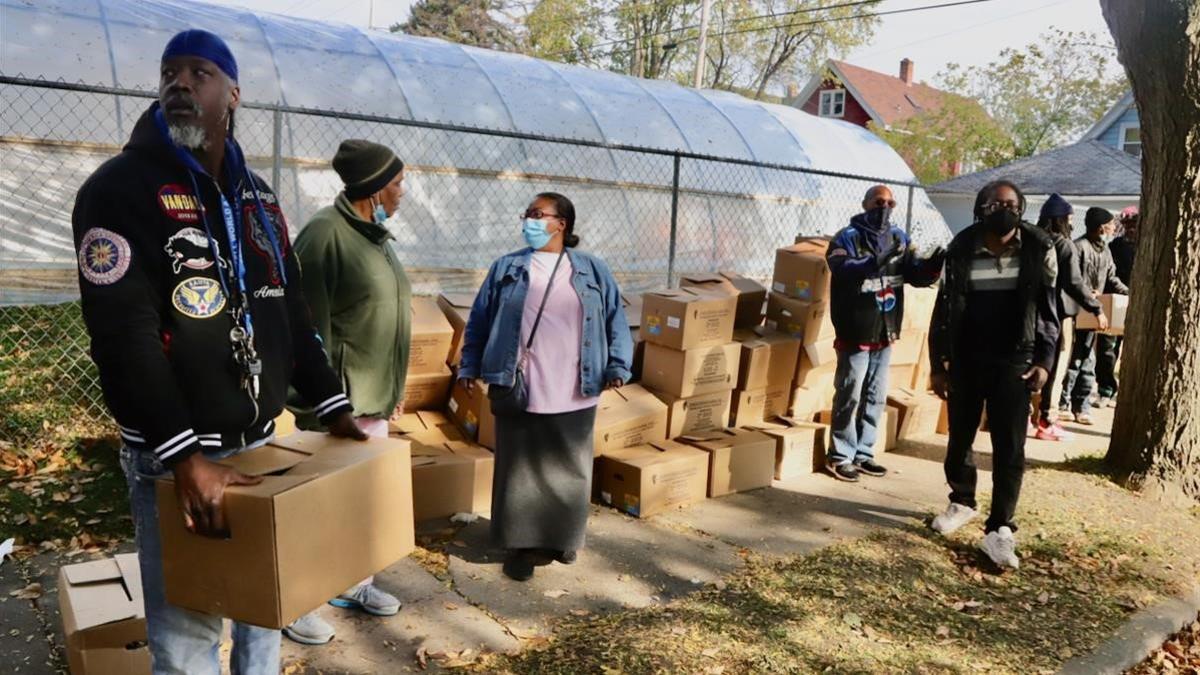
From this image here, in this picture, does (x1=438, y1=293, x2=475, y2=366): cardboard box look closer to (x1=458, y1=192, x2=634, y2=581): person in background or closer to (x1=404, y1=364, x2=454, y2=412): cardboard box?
(x1=404, y1=364, x2=454, y2=412): cardboard box

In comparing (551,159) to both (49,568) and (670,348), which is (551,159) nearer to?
(670,348)

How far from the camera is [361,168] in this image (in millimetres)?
3471

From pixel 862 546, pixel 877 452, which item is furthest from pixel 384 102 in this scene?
pixel 862 546

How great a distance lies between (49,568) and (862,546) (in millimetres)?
4003

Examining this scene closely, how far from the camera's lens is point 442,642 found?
353 centimetres

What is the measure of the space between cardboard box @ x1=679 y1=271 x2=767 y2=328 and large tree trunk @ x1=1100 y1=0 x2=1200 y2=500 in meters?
2.54

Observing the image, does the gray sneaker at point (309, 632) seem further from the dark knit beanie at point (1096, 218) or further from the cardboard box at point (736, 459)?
the dark knit beanie at point (1096, 218)

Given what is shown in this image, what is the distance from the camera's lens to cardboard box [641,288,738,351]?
18.1 feet

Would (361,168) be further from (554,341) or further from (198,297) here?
(198,297)

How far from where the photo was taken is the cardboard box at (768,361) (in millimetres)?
5953

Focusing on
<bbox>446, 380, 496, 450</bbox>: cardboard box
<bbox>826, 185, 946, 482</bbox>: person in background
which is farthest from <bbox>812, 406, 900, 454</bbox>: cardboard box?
<bbox>446, 380, 496, 450</bbox>: cardboard box

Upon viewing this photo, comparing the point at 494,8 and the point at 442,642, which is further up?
the point at 494,8

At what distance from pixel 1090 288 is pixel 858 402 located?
2.62m

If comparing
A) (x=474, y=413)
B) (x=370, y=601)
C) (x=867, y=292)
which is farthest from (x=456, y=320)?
(x=867, y=292)
